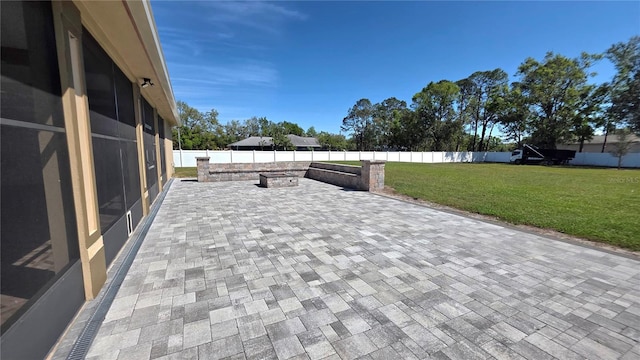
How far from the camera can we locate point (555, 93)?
29.8m

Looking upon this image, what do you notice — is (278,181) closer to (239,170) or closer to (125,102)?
(239,170)

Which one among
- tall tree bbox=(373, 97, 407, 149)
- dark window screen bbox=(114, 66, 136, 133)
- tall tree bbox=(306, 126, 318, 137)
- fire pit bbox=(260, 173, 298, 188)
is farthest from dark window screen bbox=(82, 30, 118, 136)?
tall tree bbox=(306, 126, 318, 137)

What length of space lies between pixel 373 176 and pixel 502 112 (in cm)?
3633

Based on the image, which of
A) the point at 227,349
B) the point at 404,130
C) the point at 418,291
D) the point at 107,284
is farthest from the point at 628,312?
the point at 404,130

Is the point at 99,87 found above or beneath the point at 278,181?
above

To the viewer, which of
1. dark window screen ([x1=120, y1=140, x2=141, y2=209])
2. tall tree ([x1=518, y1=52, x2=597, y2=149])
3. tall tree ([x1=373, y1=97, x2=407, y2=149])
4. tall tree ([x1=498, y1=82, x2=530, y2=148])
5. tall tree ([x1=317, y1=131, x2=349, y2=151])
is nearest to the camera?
dark window screen ([x1=120, y1=140, x2=141, y2=209])

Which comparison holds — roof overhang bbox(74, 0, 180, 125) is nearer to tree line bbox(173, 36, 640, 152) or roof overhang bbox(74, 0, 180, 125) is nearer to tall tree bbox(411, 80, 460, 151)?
tree line bbox(173, 36, 640, 152)

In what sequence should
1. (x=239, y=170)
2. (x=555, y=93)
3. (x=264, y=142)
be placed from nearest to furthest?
(x=239, y=170), (x=555, y=93), (x=264, y=142)

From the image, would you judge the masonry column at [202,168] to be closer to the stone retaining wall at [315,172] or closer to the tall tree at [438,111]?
the stone retaining wall at [315,172]

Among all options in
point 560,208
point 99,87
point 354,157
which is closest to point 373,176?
point 560,208

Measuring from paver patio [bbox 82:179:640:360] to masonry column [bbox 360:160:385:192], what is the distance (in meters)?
4.55

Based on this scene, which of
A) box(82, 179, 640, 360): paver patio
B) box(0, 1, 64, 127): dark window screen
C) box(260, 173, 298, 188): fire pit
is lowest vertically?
box(82, 179, 640, 360): paver patio

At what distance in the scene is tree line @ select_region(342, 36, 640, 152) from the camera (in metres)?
25.3

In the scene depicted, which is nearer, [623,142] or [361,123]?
[623,142]
